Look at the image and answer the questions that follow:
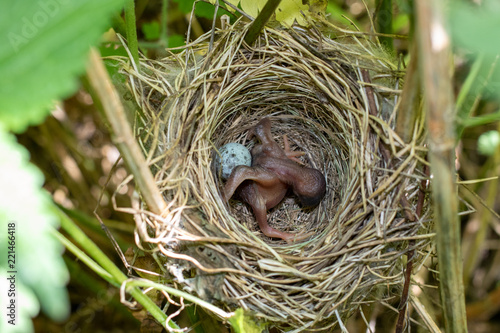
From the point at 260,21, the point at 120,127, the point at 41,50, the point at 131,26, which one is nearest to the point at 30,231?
the point at 41,50

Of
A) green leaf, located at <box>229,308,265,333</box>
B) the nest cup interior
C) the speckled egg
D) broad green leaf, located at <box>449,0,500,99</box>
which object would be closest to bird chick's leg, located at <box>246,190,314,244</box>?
the nest cup interior

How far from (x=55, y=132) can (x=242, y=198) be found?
105 cm

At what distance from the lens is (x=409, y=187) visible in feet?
3.86

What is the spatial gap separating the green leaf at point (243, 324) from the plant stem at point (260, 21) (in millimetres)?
757

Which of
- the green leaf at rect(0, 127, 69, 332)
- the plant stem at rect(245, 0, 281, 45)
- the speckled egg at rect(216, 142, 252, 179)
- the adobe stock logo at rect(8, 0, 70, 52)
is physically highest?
the adobe stock logo at rect(8, 0, 70, 52)

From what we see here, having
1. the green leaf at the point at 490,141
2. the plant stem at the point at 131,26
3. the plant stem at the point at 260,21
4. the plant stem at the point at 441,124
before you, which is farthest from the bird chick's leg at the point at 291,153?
the plant stem at the point at 441,124

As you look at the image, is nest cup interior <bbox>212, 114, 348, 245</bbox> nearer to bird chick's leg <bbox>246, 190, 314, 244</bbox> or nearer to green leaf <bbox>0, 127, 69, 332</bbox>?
bird chick's leg <bbox>246, 190, 314, 244</bbox>

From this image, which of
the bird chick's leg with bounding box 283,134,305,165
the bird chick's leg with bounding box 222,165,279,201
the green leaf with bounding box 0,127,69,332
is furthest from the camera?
the bird chick's leg with bounding box 283,134,305,165

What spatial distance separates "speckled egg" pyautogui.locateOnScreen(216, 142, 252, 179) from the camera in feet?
A: 5.31

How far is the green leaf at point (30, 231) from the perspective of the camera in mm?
388

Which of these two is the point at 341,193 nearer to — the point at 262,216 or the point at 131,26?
the point at 262,216

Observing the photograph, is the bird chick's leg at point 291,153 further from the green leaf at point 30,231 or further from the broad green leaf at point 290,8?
the green leaf at point 30,231

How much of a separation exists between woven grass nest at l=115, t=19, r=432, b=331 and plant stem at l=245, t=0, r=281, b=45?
0.09 feet

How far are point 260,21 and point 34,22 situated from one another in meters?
0.72
